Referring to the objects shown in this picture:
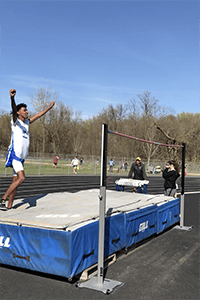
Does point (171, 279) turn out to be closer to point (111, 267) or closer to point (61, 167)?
point (111, 267)

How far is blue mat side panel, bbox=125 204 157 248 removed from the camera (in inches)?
226

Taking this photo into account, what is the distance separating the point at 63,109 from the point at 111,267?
2717 inches

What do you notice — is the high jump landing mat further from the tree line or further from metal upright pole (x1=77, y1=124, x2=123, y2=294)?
the tree line

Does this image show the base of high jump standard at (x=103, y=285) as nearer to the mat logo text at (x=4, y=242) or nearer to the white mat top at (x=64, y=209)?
the white mat top at (x=64, y=209)

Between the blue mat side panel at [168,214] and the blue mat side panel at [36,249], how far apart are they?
11.0 feet

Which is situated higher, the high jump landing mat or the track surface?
the high jump landing mat

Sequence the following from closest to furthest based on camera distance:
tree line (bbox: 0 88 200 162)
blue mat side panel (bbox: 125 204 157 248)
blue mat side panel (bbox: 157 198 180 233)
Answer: blue mat side panel (bbox: 125 204 157 248), blue mat side panel (bbox: 157 198 180 233), tree line (bbox: 0 88 200 162)

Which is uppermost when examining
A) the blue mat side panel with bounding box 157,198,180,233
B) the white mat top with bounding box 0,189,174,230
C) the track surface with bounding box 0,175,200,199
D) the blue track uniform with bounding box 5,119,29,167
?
the blue track uniform with bounding box 5,119,29,167

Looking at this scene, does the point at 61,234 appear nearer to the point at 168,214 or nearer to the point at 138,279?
the point at 138,279

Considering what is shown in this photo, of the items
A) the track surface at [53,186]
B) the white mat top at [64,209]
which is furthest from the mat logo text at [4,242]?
the track surface at [53,186]

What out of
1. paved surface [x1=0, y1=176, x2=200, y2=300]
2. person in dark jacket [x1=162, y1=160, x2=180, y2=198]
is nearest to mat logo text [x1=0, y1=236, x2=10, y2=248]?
paved surface [x1=0, y1=176, x2=200, y2=300]

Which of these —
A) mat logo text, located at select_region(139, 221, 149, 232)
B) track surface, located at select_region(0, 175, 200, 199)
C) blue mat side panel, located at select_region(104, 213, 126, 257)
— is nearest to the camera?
blue mat side panel, located at select_region(104, 213, 126, 257)

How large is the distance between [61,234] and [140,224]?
2.36 m

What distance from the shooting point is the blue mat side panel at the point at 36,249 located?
428cm
